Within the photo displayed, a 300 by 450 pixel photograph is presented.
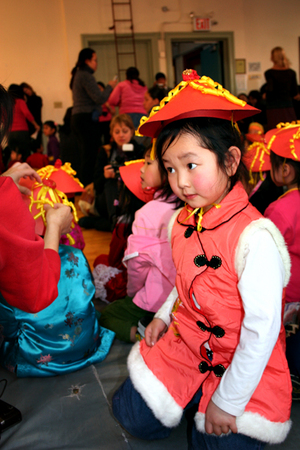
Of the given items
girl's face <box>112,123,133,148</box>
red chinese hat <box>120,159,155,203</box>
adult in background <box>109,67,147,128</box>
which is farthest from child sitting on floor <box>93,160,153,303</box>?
adult in background <box>109,67,147,128</box>

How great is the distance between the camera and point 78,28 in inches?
226

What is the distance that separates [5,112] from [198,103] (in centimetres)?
47

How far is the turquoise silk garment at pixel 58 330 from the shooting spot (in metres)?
1.24

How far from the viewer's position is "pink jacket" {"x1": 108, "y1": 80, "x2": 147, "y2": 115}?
3.96 m

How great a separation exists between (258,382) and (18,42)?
6.37 metres

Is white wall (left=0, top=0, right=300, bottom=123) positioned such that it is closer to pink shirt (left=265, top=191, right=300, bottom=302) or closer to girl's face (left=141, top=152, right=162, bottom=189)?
girl's face (left=141, top=152, right=162, bottom=189)

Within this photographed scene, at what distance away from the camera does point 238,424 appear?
805 mm

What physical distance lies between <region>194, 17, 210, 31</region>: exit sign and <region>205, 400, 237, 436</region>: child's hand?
657 centimetres

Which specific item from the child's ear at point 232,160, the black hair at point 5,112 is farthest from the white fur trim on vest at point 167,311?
the black hair at point 5,112

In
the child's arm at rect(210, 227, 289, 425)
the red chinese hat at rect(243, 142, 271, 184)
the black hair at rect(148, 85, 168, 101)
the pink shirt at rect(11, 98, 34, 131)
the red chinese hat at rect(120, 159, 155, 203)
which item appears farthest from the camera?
the pink shirt at rect(11, 98, 34, 131)

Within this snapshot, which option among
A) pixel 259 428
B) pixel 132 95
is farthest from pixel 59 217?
pixel 132 95

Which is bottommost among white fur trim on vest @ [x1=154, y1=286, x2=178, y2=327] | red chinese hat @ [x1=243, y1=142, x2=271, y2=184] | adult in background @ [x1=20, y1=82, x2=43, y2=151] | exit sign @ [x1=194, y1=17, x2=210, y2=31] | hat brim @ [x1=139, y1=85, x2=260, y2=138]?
white fur trim on vest @ [x1=154, y1=286, x2=178, y2=327]

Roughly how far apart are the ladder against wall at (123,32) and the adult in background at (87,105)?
8.18 ft

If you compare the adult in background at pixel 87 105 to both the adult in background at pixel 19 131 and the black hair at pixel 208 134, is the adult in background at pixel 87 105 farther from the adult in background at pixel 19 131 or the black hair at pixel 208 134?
the black hair at pixel 208 134
